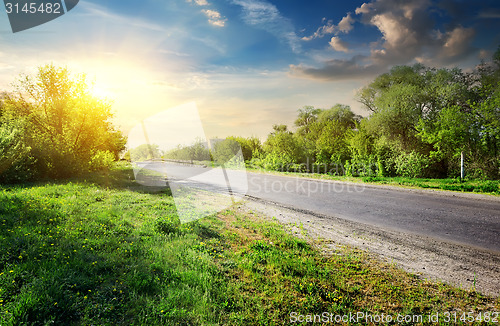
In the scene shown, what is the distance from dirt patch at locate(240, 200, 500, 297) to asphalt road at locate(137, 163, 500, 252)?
59cm

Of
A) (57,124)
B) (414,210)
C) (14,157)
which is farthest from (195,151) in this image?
(414,210)

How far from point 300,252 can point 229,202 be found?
6.05m

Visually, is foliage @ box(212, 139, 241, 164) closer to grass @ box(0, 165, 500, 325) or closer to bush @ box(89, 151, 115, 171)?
bush @ box(89, 151, 115, 171)

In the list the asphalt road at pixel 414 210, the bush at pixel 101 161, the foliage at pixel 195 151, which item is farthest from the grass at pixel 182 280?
the foliage at pixel 195 151

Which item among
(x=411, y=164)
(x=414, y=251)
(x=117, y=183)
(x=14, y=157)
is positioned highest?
(x=14, y=157)

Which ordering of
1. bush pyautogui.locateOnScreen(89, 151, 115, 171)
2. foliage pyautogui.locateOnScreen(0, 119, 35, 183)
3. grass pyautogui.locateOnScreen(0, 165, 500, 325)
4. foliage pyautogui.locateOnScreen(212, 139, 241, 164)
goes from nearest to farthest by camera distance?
1. grass pyautogui.locateOnScreen(0, 165, 500, 325)
2. foliage pyautogui.locateOnScreen(0, 119, 35, 183)
3. bush pyautogui.locateOnScreen(89, 151, 115, 171)
4. foliage pyautogui.locateOnScreen(212, 139, 241, 164)

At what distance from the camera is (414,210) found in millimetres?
9195

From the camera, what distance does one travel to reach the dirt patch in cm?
436

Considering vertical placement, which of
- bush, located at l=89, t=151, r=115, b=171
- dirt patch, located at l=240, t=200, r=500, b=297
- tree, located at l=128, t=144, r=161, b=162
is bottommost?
dirt patch, located at l=240, t=200, r=500, b=297

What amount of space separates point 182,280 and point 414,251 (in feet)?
17.0

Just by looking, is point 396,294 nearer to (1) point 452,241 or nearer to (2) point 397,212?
(1) point 452,241

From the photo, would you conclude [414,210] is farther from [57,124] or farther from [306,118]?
[306,118]

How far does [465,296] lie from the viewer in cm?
377

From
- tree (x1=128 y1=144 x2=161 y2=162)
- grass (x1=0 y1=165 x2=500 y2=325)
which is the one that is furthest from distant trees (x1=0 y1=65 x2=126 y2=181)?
grass (x1=0 y1=165 x2=500 y2=325)
